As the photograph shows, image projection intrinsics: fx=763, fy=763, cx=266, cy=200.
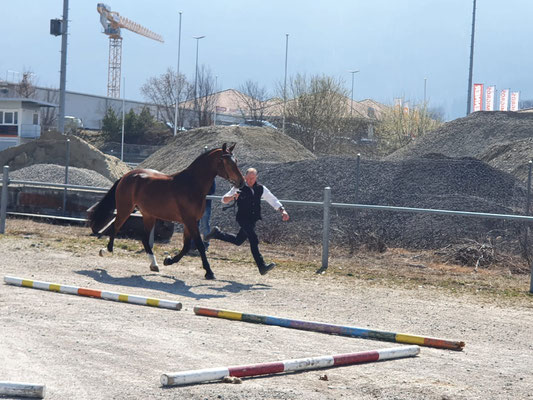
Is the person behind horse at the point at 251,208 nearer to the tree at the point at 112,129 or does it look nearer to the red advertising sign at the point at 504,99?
the tree at the point at 112,129

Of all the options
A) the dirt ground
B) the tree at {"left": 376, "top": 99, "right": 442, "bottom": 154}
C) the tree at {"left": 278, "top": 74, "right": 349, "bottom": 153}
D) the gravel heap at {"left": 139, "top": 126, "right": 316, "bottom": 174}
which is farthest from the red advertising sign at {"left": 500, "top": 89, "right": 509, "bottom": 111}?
the dirt ground

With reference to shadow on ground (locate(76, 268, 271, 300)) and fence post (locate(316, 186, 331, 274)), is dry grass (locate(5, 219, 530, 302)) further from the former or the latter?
shadow on ground (locate(76, 268, 271, 300))

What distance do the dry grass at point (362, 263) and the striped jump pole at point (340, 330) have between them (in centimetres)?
401

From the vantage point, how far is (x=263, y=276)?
12.7 meters

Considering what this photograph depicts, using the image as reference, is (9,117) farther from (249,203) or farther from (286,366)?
(286,366)

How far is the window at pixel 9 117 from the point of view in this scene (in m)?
46.5

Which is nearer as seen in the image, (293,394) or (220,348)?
(293,394)

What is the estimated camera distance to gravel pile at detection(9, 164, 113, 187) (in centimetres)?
2552

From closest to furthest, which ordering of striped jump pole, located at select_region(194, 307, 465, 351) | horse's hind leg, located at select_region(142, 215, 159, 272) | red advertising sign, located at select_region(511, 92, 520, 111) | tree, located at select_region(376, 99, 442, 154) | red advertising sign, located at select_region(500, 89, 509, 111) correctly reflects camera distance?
1. striped jump pole, located at select_region(194, 307, 465, 351)
2. horse's hind leg, located at select_region(142, 215, 159, 272)
3. tree, located at select_region(376, 99, 442, 154)
4. red advertising sign, located at select_region(511, 92, 520, 111)
5. red advertising sign, located at select_region(500, 89, 509, 111)

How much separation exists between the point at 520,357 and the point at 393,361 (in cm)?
142

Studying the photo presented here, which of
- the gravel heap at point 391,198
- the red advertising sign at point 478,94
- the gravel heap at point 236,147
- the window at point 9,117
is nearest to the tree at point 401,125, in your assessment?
the red advertising sign at point 478,94

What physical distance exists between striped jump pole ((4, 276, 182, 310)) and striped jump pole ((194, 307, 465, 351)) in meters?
0.46

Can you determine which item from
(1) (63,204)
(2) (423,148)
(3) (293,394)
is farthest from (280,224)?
(2) (423,148)

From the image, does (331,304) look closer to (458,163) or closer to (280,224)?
(280,224)
